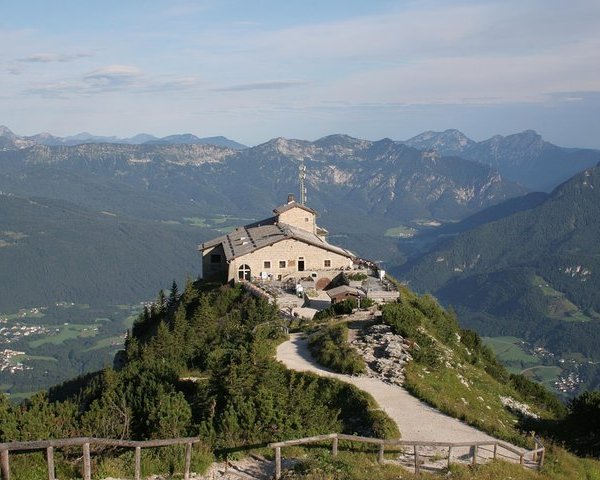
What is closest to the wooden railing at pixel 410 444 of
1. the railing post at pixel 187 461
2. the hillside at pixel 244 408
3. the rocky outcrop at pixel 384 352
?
the hillside at pixel 244 408

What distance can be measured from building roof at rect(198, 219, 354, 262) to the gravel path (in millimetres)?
26676

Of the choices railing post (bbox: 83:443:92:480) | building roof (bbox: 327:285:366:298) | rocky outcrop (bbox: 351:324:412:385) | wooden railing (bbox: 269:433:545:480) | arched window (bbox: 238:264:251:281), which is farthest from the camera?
arched window (bbox: 238:264:251:281)

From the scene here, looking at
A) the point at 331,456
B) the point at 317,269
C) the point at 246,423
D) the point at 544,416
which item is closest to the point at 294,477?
the point at 331,456

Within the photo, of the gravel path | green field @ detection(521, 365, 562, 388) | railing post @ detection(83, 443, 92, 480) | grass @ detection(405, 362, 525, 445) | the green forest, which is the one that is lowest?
green field @ detection(521, 365, 562, 388)

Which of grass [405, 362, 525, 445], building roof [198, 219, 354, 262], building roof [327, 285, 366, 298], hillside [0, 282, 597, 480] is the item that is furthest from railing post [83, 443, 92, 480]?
building roof [198, 219, 354, 262]

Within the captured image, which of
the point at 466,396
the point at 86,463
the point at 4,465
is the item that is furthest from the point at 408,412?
the point at 4,465

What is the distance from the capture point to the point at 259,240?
62.2 m

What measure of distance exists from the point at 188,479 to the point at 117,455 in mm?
2307

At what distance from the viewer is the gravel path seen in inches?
939

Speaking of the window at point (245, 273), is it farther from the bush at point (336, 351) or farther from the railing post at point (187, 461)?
the railing post at point (187, 461)

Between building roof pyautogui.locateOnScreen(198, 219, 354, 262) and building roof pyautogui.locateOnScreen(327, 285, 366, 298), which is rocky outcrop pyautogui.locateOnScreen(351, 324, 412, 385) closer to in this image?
building roof pyautogui.locateOnScreen(327, 285, 366, 298)

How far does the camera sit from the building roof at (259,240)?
58656 millimetres

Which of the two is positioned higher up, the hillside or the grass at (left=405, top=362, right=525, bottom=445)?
the hillside

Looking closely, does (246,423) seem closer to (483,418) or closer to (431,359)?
(483,418)
